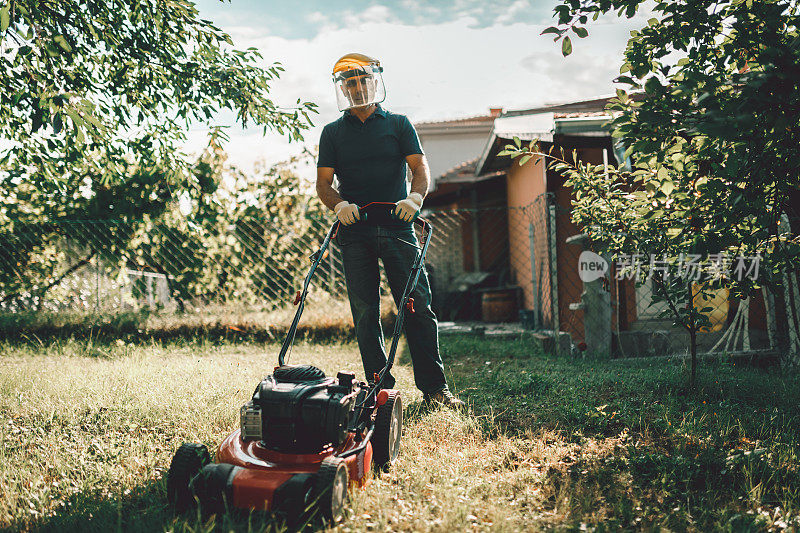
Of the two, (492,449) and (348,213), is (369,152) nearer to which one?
(348,213)

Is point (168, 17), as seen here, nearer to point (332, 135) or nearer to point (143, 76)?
point (143, 76)

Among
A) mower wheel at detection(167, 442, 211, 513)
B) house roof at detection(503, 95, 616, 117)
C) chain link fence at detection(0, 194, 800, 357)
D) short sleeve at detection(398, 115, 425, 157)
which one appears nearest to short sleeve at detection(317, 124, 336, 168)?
short sleeve at detection(398, 115, 425, 157)

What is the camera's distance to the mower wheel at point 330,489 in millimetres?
2035

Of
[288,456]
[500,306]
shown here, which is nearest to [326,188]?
[288,456]

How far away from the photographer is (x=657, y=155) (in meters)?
2.87

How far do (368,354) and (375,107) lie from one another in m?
1.46

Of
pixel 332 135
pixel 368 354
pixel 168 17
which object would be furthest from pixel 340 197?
pixel 168 17

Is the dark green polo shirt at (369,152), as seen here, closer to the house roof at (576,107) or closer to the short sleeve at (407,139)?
the short sleeve at (407,139)

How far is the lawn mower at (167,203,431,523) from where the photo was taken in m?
2.08

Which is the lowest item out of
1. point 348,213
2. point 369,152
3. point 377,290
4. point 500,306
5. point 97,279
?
point 500,306

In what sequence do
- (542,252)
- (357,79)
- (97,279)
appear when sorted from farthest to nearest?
(542,252), (97,279), (357,79)

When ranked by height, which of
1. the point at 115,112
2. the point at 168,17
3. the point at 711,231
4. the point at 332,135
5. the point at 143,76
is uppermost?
the point at 168,17

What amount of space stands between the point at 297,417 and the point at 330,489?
311 mm

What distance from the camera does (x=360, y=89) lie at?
11.1 feet
